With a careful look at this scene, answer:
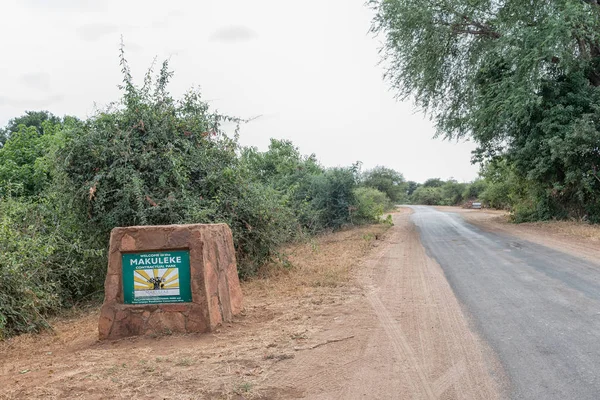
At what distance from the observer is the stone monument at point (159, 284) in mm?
6082

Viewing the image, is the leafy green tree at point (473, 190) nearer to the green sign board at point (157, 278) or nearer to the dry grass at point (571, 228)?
the dry grass at point (571, 228)

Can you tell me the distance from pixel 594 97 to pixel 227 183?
50.0 ft

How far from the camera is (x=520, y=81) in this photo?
18516 millimetres

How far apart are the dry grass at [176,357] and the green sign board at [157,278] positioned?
1.67ft

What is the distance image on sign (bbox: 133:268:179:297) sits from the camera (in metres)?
6.16

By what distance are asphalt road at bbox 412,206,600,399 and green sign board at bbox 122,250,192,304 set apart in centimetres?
368

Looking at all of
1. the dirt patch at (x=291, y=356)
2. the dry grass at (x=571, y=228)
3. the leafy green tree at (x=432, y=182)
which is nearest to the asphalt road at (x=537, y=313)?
the dirt patch at (x=291, y=356)

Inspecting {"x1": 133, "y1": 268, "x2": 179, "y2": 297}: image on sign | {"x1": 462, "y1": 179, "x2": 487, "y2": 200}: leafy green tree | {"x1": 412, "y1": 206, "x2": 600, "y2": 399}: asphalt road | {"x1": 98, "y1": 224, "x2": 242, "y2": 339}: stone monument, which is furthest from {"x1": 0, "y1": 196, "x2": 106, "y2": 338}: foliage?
{"x1": 462, "y1": 179, "x2": 487, "y2": 200}: leafy green tree

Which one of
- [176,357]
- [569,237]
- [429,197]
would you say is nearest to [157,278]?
[176,357]

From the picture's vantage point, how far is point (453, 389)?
162 inches

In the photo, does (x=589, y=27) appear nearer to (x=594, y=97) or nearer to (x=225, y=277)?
(x=594, y=97)

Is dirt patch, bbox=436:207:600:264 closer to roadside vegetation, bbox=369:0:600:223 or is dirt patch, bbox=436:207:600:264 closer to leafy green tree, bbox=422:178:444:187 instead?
roadside vegetation, bbox=369:0:600:223

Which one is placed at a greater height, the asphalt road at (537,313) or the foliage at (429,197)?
the foliage at (429,197)

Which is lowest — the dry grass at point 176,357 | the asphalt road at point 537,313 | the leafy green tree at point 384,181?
→ the asphalt road at point 537,313
